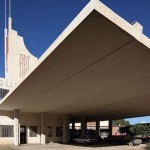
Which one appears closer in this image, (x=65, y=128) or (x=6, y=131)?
(x=6, y=131)

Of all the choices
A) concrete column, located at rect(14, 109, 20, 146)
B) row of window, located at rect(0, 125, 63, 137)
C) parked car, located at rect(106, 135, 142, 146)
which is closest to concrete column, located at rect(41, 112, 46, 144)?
row of window, located at rect(0, 125, 63, 137)

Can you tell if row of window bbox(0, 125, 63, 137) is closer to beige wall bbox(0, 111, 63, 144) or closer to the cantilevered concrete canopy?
beige wall bbox(0, 111, 63, 144)

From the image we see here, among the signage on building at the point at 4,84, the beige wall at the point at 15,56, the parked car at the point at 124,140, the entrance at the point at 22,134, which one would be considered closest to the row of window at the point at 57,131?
the entrance at the point at 22,134

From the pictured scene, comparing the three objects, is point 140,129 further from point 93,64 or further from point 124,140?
point 93,64

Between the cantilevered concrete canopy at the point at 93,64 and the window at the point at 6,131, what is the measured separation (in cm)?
906

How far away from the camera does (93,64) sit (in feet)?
47.8

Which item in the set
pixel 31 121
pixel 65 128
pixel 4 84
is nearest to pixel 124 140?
pixel 65 128

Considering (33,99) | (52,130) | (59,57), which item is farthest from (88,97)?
(52,130)

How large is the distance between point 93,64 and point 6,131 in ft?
70.7

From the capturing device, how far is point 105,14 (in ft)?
30.7

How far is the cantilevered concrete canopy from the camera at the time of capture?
10.2 m

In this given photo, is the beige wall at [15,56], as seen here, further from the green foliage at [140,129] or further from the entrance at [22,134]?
the green foliage at [140,129]

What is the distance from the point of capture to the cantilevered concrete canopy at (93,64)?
10188 mm

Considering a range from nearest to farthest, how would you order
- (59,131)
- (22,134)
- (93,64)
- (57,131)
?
(93,64) → (22,134) → (57,131) → (59,131)
